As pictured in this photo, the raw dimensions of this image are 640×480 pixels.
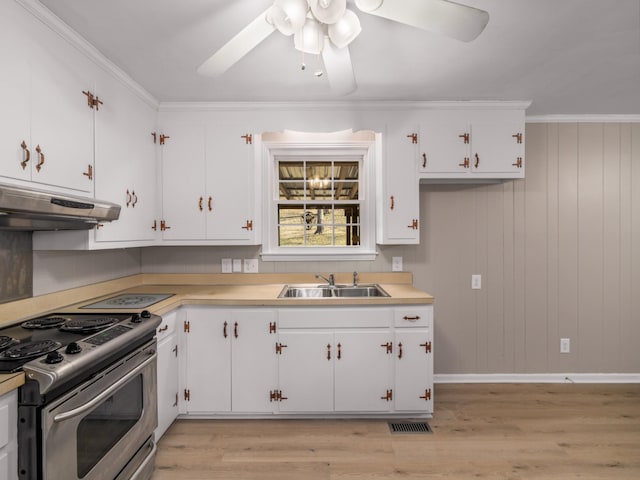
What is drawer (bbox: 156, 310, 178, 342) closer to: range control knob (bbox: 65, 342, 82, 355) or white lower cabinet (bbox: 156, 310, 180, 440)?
white lower cabinet (bbox: 156, 310, 180, 440)

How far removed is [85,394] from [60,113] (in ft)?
4.45

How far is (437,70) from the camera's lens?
2.38 metres

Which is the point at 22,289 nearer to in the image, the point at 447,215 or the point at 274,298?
the point at 274,298

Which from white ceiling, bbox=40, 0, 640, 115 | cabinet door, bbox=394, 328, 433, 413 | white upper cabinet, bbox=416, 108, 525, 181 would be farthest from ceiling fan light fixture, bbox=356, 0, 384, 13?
cabinet door, bbox=394, 328, 433, 413

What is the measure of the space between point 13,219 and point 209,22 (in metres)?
1.33

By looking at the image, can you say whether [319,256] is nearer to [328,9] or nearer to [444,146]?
[444,146]

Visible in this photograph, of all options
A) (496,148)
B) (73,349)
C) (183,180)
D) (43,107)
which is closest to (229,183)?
(183,180)

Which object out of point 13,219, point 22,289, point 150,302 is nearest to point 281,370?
point 150,302

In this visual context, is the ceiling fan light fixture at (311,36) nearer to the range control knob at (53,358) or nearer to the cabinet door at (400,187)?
the cabinet door at (400,187)

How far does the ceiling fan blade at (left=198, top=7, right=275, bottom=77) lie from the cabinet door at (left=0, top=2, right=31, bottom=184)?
752mm

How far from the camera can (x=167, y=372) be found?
94.7 inches

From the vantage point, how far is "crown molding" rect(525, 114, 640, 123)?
325 cm

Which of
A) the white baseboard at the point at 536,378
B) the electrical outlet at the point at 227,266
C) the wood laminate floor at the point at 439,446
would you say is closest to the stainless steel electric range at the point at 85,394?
the wood laminate floor at the point at 439,446

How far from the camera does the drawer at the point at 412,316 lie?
258 cm
